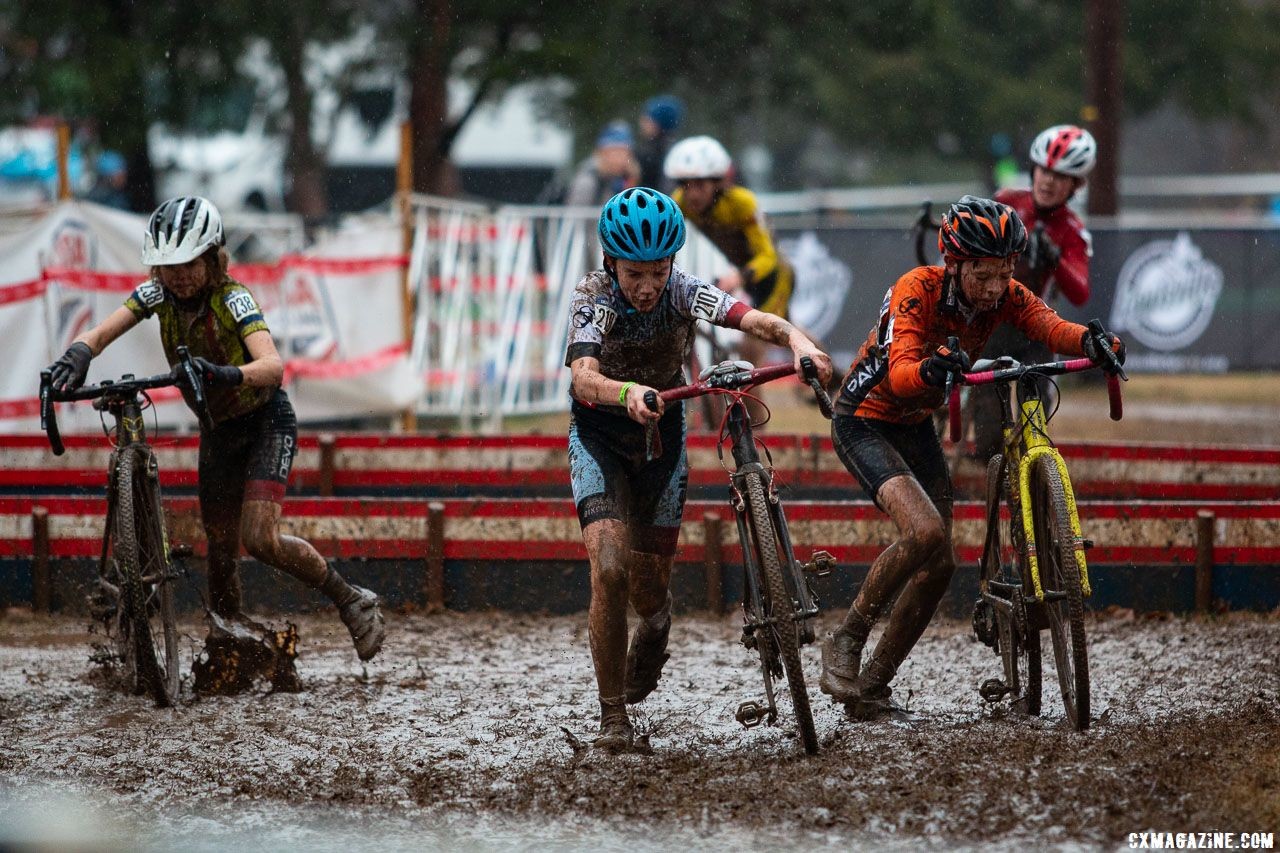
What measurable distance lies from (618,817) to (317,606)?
421 cm

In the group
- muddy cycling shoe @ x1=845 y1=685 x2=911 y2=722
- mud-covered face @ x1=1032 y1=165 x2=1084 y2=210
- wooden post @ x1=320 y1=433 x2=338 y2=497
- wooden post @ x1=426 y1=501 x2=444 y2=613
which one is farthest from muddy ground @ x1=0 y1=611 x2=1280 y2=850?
wooden post @ x1=320 y1=433 x2=338 y2=497

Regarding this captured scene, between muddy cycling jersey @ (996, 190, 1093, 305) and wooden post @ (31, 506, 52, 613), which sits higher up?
muddy cycling jersey @ (996, 190, 1093, 305)

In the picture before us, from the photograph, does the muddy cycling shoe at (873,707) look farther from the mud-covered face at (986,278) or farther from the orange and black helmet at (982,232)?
the orange and black helmet at (982,232)

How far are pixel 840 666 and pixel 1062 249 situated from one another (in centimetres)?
335

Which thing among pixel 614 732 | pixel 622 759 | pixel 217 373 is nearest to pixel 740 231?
pixel 217 373

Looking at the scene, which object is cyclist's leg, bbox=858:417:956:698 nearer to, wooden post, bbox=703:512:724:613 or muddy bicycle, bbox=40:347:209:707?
wooden post, bbox=703:512:724:613

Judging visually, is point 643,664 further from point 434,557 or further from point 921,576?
point 434,557

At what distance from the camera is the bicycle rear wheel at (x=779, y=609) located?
20.5ft

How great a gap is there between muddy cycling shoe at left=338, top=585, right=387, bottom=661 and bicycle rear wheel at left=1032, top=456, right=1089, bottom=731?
3.00 m

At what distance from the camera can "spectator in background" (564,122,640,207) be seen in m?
15.1

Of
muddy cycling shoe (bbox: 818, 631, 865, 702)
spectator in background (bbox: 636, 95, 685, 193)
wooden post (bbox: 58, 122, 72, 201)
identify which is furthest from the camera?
spectator in background (bbox: 636, 95, 685, 193)

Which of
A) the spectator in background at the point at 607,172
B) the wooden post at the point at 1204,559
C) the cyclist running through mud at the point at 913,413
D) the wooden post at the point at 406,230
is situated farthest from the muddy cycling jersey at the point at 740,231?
the cyclist running through mud at the point at 913,413

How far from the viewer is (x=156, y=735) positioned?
276 inches

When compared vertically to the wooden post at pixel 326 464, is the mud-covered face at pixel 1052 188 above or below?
above
